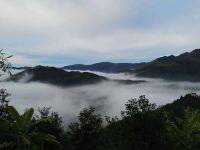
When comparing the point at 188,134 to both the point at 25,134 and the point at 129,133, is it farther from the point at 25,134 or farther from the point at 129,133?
the point at 25,134

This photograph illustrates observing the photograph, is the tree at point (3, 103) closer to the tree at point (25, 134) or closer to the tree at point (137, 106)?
the tree at point (25, 134)

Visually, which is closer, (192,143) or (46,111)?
(192,143)

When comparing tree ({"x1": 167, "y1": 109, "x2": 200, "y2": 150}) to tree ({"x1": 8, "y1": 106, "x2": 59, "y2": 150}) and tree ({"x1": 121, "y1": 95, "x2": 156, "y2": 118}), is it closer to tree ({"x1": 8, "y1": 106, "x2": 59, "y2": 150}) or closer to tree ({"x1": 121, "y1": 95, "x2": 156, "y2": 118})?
tree ({"x1": 8, "y1": 106, "x2": 59, "y2": 150})

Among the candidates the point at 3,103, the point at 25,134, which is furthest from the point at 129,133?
the point at 25,134

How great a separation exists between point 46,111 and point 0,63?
69027mm

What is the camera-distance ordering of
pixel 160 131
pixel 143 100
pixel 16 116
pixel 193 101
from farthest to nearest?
pixel 193 101, pixel 143 100, pixel 160 131, pixel 16 116

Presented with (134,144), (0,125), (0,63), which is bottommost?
(134,144)

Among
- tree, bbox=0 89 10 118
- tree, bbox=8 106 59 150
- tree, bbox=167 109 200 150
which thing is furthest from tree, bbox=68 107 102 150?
tree, bbox=8 106 59 150

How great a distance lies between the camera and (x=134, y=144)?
284 ft

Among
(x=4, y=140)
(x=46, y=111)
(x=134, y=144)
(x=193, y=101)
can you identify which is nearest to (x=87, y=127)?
(x=134, y=144)

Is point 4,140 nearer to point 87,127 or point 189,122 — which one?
point 189,122

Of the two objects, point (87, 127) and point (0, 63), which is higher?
point (0, 63)

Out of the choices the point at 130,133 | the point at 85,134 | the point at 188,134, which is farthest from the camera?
the point at 85,134

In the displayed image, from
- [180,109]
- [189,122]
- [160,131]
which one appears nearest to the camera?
[189,122]
